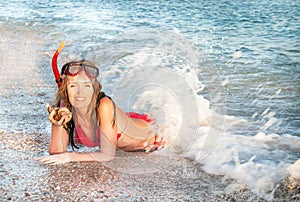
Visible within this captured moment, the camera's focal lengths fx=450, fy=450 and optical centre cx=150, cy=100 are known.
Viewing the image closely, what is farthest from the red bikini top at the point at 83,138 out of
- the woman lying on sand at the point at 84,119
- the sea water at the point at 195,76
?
the sea water at the point at 195,76

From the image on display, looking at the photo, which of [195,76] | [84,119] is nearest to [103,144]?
[84,119]

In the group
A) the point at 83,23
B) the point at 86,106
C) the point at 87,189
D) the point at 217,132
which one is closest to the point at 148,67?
the point at 217,132

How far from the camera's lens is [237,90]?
5957mm

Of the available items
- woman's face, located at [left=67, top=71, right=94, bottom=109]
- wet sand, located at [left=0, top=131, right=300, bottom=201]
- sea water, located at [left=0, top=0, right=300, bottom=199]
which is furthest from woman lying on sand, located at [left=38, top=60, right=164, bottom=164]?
sea water, located at [left=0, top=0, right=300, bottom=199]

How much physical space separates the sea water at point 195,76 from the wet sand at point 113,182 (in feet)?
0.52

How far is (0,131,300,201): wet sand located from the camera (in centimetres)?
290

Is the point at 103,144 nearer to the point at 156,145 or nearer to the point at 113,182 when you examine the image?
the point at 113,182

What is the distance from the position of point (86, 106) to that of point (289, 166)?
1618 mm

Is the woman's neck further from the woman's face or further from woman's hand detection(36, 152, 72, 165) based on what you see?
woman's hand detection(36, 152, 72, 165)

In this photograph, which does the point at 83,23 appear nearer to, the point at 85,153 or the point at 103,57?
the point at 103,57

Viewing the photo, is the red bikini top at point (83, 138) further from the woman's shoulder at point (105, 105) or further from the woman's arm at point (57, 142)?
the woman's shoulder at point (105, 105)

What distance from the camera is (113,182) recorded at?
3.10m

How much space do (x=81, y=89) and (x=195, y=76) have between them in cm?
343

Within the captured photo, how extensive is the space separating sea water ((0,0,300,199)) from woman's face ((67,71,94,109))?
80 centimetres
